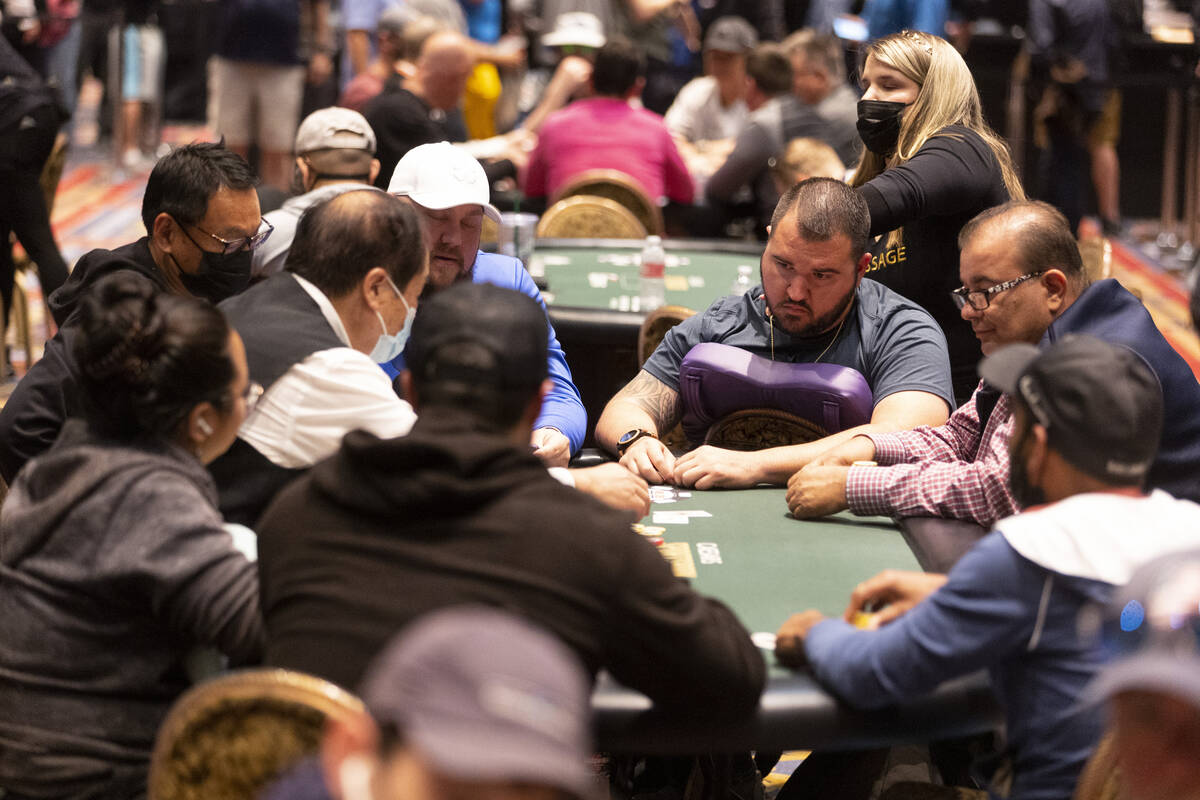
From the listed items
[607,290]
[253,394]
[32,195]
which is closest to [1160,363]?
[253,394]

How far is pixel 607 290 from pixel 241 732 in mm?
3624

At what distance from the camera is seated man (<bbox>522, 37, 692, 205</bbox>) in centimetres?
693

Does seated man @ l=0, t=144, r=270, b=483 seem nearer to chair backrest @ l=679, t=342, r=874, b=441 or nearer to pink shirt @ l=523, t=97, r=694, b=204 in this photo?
chair backrest @ l=679, t=342, r=874, b=441

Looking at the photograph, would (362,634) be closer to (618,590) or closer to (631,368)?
(618,590)

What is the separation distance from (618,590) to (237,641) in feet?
2.02

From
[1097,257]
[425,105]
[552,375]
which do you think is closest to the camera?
[552,375]

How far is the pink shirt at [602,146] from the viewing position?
695 centimetres

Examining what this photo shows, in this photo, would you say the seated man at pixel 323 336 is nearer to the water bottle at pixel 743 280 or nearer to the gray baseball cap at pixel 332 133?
the gray baseball cap at pixel 332 133

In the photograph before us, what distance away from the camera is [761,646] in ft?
7.30

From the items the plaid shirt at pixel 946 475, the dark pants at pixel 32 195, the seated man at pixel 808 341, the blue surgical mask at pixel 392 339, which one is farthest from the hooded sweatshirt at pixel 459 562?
the dark pants at pixel 32 195

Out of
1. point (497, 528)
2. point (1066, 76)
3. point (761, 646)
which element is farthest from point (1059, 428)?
point (1066, 76)

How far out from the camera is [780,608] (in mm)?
2375

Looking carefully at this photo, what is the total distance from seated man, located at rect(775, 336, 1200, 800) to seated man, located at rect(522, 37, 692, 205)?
507 centimetres

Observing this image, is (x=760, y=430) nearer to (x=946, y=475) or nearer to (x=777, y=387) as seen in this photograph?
(x=777, y=387)
